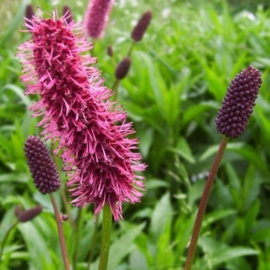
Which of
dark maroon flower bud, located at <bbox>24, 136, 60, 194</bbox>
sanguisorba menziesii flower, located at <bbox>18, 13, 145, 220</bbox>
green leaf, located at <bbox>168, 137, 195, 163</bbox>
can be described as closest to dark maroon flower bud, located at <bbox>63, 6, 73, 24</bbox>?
sanguisorba menziesii flower, located at <bbox>18, 13, 145, 220</bbox>

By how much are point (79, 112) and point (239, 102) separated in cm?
35

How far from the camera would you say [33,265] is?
2.56 metres

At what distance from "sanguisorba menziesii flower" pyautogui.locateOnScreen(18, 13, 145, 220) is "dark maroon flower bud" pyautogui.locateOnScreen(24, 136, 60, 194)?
15cm

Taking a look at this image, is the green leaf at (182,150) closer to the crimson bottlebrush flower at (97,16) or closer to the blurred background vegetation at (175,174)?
the blurred background vegetation at (175,174)

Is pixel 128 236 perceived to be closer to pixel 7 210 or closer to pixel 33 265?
pixel 33 265

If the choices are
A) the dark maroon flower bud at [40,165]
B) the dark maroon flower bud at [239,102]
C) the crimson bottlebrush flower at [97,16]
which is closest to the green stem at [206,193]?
the dark maroon flower bud at [239,102]

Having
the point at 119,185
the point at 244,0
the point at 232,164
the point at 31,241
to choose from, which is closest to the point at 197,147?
the point at 232,164

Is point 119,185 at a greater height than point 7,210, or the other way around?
point 119,185

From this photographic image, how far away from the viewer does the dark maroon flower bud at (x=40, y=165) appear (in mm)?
1435

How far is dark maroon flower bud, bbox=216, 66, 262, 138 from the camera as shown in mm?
1207

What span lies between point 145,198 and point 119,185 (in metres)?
2.32

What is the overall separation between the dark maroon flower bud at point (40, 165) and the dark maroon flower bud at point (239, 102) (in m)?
0.47

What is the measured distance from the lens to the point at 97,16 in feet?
8.16

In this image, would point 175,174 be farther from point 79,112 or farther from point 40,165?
point 79,112
